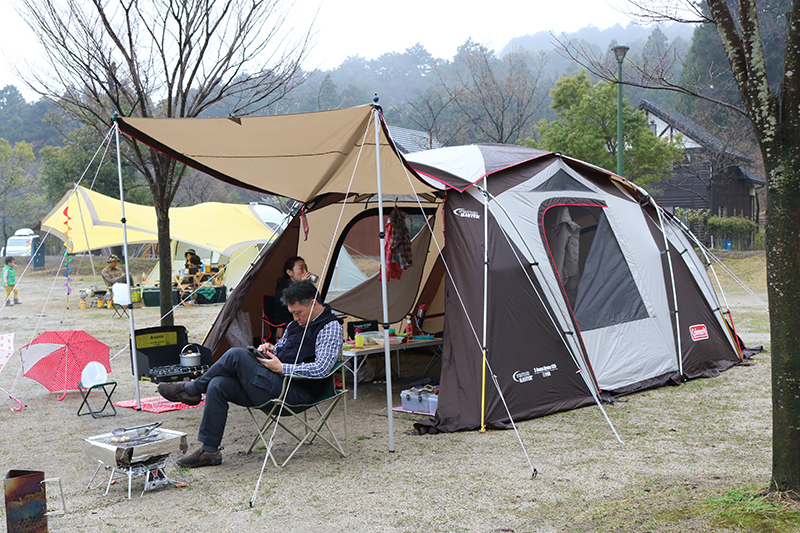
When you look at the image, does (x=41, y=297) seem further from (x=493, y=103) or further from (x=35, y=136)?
(x=35, y=136)

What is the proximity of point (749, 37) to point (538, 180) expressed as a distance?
3004 mm

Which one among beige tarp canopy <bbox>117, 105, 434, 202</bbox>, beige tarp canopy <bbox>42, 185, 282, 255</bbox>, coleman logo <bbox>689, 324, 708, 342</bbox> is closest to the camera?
beige tarp canopy <bbox>117, 105, 434, 202</bbox>

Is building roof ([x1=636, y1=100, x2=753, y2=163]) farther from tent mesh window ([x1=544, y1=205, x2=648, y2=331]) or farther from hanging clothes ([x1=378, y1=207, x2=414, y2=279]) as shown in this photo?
hanging clothes ([x1=378, y1=207, x2=414, y2=279])

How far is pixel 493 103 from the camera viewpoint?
18766 millimetres

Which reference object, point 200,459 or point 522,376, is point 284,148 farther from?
point 522,376

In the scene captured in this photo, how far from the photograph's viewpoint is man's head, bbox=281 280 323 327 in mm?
4141

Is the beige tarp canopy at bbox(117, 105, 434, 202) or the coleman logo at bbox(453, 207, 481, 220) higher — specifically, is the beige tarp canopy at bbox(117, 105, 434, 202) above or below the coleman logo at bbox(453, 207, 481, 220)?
above

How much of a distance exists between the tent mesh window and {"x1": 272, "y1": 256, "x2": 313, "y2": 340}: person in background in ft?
7.49

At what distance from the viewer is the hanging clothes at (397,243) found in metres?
6.82

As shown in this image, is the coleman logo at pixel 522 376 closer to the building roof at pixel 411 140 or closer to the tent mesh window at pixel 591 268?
the tent mesh window at pixel 591 268

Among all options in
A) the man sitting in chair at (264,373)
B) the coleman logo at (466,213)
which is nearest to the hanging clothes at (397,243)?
the coleman logo at (466,213)

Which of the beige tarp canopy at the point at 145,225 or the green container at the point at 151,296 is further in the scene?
the beige tarp canopy at the point at 145,225

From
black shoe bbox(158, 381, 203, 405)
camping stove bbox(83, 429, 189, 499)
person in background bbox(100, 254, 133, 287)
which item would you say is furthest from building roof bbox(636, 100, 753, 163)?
camping stove bbox(83, 429, 189, 499)

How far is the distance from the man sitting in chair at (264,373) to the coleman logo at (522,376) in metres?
1.50
